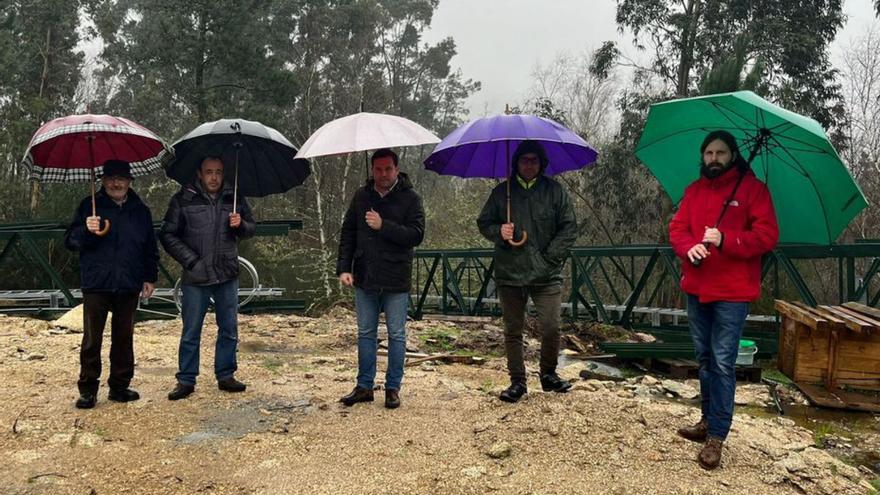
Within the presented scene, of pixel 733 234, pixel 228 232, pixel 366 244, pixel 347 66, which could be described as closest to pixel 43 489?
pixel 228 232

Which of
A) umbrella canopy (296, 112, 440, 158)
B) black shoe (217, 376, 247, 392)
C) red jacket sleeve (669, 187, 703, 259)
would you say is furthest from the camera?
black shoe (217, 376, 247, 392)

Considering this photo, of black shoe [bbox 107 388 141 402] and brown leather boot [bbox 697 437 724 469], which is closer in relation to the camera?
brown leather boot [bbox 697 437 724 469]

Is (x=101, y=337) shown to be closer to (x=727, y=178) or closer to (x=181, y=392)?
(x=181, y=392)

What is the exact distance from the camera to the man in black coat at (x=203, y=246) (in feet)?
12.7

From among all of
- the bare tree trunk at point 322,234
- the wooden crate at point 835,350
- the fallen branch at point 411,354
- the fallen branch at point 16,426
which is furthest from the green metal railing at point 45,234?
the bare tree trunk at point 322,234

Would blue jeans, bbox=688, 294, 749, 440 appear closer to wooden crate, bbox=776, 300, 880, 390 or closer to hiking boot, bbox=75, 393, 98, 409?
wooden crate, bbox=776, 300, 880, 390

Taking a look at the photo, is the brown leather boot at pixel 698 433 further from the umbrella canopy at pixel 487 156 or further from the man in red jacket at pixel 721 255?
the umbrella canopy at pixel 487 156

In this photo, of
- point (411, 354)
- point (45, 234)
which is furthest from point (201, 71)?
point (411, 354)

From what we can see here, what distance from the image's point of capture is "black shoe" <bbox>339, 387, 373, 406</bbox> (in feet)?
13.1

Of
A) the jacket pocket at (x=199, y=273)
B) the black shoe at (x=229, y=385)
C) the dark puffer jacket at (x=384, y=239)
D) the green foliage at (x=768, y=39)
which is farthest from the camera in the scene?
the green foliage at (x=768, y=39)

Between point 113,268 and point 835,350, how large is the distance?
231 inches

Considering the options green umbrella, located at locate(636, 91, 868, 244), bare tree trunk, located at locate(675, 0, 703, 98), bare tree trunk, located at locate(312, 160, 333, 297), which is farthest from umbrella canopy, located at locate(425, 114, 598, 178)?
bare tree trunk, located at locate(675, 0, 703, 98)

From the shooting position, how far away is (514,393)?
3.96 m

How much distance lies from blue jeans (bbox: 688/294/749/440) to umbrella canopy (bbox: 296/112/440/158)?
1.72 meters
